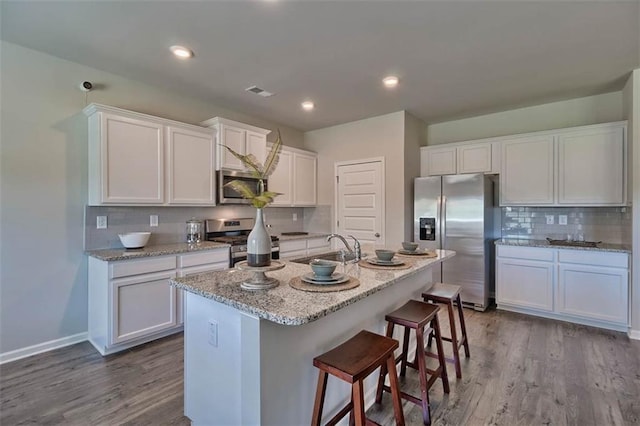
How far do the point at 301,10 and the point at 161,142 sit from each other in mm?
2002

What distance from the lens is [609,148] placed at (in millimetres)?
3400

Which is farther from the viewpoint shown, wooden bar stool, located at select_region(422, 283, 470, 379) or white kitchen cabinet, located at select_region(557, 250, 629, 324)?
white kitchen cabinet, located at select_region(557, 250, 629, 324)

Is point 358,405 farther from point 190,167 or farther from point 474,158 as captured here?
point 474,158

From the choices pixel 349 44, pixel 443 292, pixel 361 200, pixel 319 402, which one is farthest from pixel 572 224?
pixel 319 402

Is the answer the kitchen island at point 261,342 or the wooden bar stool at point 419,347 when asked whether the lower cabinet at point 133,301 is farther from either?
the wooden bar stool at point 419,347

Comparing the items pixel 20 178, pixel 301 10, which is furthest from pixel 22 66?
pixel 301 10

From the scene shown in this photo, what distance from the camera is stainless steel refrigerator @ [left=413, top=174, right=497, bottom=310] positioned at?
3842 mm

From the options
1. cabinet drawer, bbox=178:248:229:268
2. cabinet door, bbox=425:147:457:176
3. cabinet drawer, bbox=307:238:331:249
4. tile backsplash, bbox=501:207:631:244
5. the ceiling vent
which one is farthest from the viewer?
cabinet drawer, bbox=307:238:331:249

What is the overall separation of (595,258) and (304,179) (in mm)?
3804

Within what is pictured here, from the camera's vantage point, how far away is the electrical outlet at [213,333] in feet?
5.23

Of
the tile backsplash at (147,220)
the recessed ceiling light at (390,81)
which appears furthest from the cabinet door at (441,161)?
the tile backsplash at (147,220)

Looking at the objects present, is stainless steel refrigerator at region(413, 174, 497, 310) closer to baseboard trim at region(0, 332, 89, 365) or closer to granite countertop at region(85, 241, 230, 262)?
granite countertop at region(85, 241, 230, 262)

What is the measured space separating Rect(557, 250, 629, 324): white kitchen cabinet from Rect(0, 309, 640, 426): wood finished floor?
29 cm

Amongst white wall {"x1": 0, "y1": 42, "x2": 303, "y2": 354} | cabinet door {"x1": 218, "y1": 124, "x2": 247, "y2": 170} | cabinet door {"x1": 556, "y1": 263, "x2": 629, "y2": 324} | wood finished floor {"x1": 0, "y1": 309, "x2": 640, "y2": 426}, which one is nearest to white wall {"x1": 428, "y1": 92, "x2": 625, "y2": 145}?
cabinet door {"x1": 556, "y1": 263, "x2": 629, "y2": 324}
